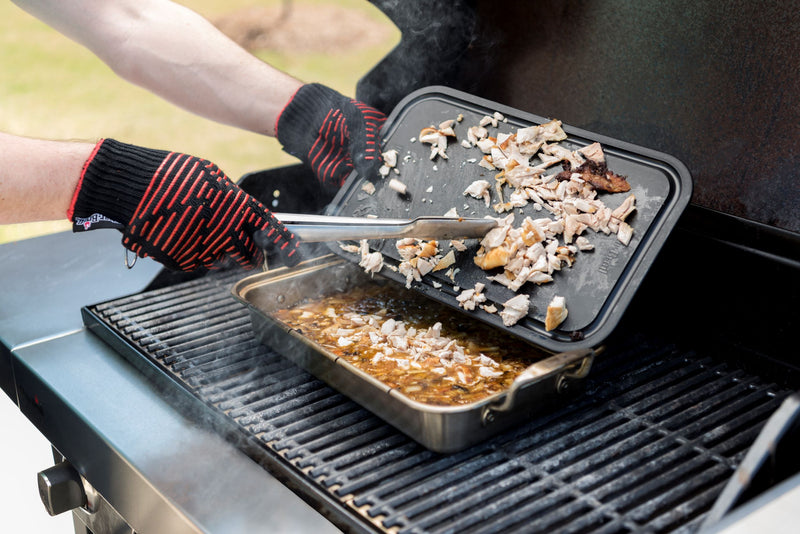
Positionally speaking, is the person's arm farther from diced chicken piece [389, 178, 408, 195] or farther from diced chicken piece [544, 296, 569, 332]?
diced chicken piece [544, 296, 569, 332]

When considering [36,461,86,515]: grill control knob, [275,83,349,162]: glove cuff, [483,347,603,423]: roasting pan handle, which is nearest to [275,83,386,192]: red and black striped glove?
[275,83,349,162]: glove cuff

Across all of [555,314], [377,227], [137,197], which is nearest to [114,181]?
[137,197]

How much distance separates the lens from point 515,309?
121 cm

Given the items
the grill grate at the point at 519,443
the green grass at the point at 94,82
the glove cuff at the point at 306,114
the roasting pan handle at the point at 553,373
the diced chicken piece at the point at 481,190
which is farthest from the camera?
the green grass at the point at 94,82

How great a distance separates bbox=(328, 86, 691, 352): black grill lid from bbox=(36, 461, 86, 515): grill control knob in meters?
0.68

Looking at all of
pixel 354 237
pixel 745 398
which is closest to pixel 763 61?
pixel 745 398

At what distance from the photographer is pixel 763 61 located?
124 centimetres

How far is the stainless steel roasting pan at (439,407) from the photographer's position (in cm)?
98

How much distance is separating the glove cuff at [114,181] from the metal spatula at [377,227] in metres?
0.25

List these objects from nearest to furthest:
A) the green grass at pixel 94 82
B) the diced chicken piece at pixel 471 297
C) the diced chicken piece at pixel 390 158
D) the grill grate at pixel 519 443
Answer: the grill grate at pixel 519 443
the diced chicken piece at pixel 471 297
the diced chicken piece at pixel 390 158
the green grass at pixel 94 82

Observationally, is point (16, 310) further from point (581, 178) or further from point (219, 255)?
point (581, 178)

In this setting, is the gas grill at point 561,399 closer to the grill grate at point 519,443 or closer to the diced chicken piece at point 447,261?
the grill grate at point 519,443

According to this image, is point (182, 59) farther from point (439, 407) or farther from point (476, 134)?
point (439, 407)

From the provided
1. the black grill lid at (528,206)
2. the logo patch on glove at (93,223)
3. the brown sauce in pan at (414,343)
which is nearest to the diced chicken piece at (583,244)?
the black grill lid at (528,206)
